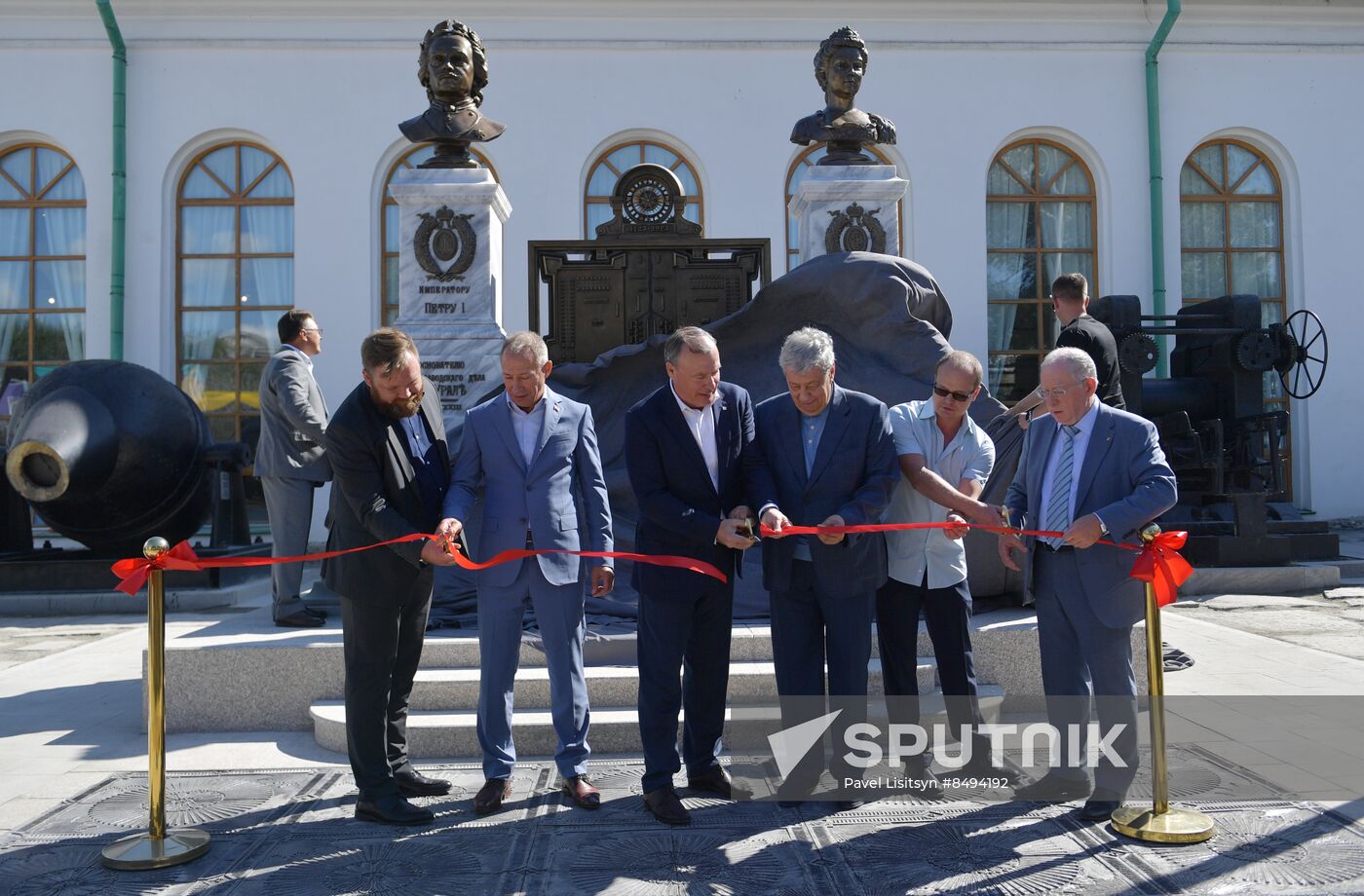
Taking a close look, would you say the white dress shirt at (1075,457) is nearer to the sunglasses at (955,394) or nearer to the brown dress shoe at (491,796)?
the sunglasses at (955,394)

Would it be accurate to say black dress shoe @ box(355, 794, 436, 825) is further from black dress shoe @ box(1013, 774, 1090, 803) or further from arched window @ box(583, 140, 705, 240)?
arched window @ box(583, 140, 705, 240)

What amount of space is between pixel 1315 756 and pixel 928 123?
11.8 meters

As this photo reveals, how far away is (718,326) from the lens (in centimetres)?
706

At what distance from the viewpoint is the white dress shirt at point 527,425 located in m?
4.11

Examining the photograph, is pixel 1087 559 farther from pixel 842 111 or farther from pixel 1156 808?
pixel 842 111

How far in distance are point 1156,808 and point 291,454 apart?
4475 millimetres

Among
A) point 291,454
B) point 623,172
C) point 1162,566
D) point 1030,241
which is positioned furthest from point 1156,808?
A: point 1030,241

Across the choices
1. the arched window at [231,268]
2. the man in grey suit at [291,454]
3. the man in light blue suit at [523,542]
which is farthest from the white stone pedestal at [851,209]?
the arched window at [231,268]

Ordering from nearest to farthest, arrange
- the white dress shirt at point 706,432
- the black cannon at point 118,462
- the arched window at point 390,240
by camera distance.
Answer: the white dress shirt at point 706,432, the black cannon at point 118,462, the arched window at point 390,240

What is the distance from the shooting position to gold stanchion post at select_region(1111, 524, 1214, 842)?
11.4ft

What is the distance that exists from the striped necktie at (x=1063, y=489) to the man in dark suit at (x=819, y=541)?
564 mm

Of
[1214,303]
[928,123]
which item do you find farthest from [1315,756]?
[928,123]

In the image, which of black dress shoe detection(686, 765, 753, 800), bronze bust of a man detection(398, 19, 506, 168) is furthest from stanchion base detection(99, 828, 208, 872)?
bronze bust of a man detection(398, 19, 506, 168)

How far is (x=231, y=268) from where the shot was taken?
1491 cm
